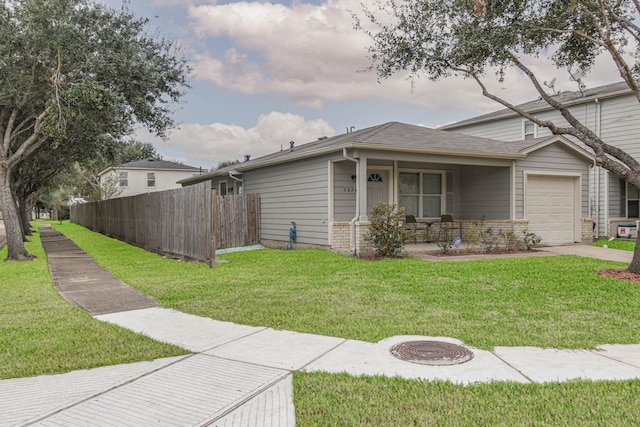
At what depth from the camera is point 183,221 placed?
1217cm

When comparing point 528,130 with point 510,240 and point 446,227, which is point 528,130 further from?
point 510,240

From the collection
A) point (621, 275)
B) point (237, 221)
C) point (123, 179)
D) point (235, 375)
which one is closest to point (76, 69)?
point (237, 221)

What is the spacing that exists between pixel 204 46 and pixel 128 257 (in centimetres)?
710

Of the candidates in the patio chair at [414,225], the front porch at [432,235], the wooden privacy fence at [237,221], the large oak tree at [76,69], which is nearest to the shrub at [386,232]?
the front porch at [432,235]

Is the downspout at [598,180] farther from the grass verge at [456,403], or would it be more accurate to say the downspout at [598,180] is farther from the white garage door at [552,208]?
the grass verge at [456,403]

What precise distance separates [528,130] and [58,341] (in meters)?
19.7

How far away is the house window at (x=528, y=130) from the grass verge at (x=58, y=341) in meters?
18.8

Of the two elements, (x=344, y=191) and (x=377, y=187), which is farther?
(x=377, y=187)

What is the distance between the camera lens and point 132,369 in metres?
3.96

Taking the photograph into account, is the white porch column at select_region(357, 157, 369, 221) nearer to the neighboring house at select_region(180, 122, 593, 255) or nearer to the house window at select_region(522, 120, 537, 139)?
the neighboring house at select_region(180, 122, 593, 255)

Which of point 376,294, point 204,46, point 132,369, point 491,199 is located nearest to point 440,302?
point 376,294

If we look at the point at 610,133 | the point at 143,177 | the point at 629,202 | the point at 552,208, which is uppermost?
the point at 610,133

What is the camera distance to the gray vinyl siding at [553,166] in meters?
13.9

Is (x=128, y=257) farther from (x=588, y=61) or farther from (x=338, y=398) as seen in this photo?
(x=588, y=61)
